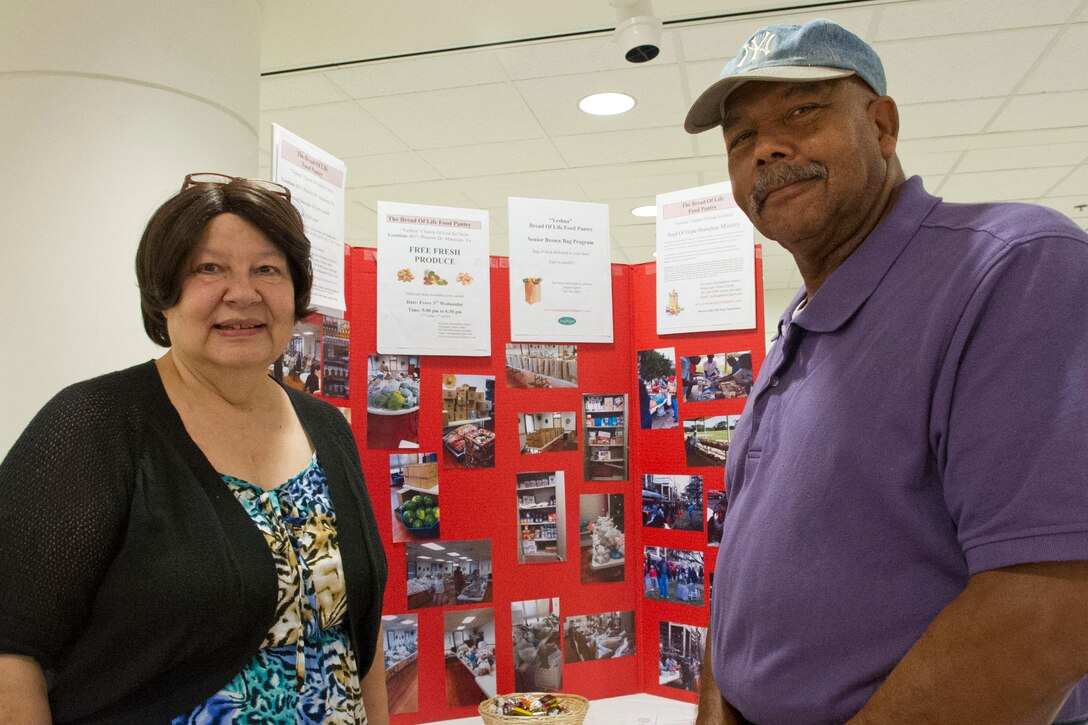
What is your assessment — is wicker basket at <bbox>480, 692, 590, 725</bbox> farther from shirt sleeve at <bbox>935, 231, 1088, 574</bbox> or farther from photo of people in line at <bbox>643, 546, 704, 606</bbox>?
shirt sleeve at <bbox>935, 231, 1088, 574</bbox>

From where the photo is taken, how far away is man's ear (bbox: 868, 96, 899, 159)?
120cm

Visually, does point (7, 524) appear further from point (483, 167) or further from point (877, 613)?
point (483, 167)

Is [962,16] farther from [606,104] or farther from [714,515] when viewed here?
[714,515]

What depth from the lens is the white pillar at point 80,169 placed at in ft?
7.27

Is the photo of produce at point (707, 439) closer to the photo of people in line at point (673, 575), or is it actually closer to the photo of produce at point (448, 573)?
the photo of people in line at point (673, 575)

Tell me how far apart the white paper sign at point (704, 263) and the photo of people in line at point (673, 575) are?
72 centimetres

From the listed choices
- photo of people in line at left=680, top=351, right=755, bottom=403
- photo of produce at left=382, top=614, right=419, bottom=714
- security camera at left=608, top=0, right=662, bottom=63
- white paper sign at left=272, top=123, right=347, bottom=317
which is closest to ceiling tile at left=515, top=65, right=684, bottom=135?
security camera at left=608, top=0, right=662, bottom=63

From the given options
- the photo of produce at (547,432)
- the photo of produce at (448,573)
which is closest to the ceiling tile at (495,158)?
the photo of produce at (547,432)

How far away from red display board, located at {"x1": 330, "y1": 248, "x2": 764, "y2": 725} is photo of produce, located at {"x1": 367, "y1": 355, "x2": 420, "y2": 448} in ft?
0.07

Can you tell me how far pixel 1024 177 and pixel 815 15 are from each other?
3.46m

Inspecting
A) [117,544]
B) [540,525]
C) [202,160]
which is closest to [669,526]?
[540,525]

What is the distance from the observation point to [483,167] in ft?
17.1

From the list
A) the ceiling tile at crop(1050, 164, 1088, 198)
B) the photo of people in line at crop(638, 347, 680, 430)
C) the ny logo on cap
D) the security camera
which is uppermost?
the ceiling tile at crop(1050, 164, 1088, 198)

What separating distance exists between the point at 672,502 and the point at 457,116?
2850 millimetres
